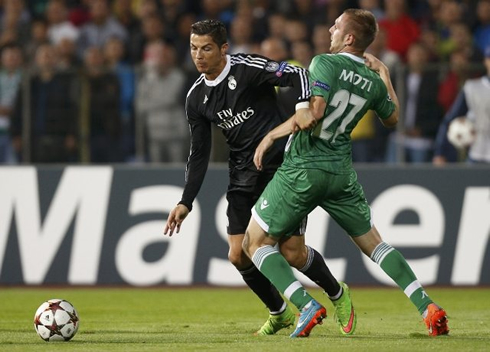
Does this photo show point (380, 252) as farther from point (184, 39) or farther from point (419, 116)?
point (184, 39)

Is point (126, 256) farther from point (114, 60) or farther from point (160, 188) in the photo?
point (114, 60)

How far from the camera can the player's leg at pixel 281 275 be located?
7129 mm

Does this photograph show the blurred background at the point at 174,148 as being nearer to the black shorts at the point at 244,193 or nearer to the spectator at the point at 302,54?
the spectator at the point at 302,54

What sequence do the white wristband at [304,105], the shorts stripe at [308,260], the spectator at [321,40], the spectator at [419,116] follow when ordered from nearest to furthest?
the white wristband at [304,105]
the shorts stripe at [308,260]
the spectator at [419,116]
the spectator at [321,40]

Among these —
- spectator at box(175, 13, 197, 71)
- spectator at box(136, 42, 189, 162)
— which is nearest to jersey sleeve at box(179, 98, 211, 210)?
spectator at box(136, 42, 189, 162)

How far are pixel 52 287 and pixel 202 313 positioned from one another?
3.24 m

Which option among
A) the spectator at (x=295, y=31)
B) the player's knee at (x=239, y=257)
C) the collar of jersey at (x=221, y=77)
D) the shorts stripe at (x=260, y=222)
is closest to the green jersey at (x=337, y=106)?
the shorts stripe at (x=260, y=222)

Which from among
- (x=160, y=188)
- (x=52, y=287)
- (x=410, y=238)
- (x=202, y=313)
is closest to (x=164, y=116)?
(x=160, y=188)

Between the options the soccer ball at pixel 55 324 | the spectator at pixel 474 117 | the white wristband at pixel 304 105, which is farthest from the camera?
the spectator at pixel 474 117

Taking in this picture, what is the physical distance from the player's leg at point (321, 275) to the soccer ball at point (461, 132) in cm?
535

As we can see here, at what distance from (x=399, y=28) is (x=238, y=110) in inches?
313

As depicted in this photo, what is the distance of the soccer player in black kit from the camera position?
25.6 feet

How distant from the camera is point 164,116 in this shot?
14062 mm

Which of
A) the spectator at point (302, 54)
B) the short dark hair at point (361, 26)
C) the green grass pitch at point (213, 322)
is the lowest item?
the green grass pitch at point (213, 322)
